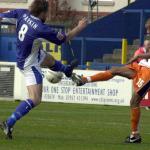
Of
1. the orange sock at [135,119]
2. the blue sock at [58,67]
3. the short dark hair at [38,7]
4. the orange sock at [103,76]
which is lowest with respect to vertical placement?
the orange sock at [135,119]

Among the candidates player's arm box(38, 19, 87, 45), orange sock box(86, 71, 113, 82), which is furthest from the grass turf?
player's arm box(38, 19, 87, 45)

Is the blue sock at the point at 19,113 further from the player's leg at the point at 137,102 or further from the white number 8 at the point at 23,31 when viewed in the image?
the player's leg at the point at 137,102

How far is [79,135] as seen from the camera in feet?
48.4

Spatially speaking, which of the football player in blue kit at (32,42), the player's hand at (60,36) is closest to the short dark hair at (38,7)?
the football player in blue kit at (32,42)

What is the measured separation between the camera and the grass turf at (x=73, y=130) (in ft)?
42.5

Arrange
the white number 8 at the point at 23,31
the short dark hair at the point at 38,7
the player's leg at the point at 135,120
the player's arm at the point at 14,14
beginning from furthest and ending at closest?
the player's leg at the point at 135,120 < the player's arm at the point at 14,14 < the white number 8 at the point at 23,31 < the short dark hair at the point at 38,7

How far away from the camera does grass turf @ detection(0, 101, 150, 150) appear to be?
13.0m

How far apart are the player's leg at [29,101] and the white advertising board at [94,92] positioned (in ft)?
41.8

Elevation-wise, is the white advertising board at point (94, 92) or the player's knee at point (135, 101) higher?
the player's knee at point (135, 101)

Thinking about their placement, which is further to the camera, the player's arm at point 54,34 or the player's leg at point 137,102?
the player's leg at point 137,102

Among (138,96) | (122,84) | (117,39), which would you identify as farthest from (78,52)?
(138,96)

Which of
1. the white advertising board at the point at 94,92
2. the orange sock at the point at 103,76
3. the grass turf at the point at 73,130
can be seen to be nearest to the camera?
the grass turf at the point at 73,130

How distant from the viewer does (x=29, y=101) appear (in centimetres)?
1343

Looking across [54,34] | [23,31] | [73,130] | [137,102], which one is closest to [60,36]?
[54,34]
